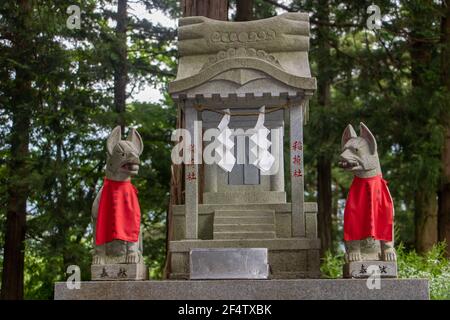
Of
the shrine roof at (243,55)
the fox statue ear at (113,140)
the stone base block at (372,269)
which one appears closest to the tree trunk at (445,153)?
the shrine roof at (243,55)

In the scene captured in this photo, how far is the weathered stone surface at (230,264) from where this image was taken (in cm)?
653

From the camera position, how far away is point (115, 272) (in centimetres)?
688

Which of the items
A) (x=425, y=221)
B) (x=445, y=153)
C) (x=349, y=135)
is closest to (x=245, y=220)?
(x=349, y=135)

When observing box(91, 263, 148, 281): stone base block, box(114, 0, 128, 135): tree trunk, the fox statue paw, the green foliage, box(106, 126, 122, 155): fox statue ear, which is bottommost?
the green foliage

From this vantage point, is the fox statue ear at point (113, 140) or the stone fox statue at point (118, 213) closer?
the stone fox statue at point (118, 213)

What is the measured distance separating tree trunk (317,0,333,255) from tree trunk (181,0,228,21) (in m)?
3.86

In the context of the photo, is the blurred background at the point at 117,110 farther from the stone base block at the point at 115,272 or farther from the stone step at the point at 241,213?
the stone base block at the point at 115,272

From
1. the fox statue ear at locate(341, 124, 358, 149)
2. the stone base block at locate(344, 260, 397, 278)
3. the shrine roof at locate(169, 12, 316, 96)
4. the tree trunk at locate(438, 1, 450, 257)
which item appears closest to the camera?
the stone base block at locate(344, 260, 397, 278)

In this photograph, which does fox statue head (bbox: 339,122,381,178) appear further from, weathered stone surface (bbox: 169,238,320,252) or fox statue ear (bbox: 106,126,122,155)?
fox statue ear (bbox: 106,126,122,155)

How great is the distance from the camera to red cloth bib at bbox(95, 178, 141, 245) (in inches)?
276

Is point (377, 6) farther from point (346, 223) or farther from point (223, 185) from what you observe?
point (346, 223)

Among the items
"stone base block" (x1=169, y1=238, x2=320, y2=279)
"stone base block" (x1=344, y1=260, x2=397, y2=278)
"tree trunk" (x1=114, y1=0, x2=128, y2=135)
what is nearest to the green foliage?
"stone base block" (x1=169, y1=238, x2=320, y2=279)

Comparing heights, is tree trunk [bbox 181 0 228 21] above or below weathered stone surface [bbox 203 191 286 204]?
above

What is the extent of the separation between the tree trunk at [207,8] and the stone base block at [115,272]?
4.80m
